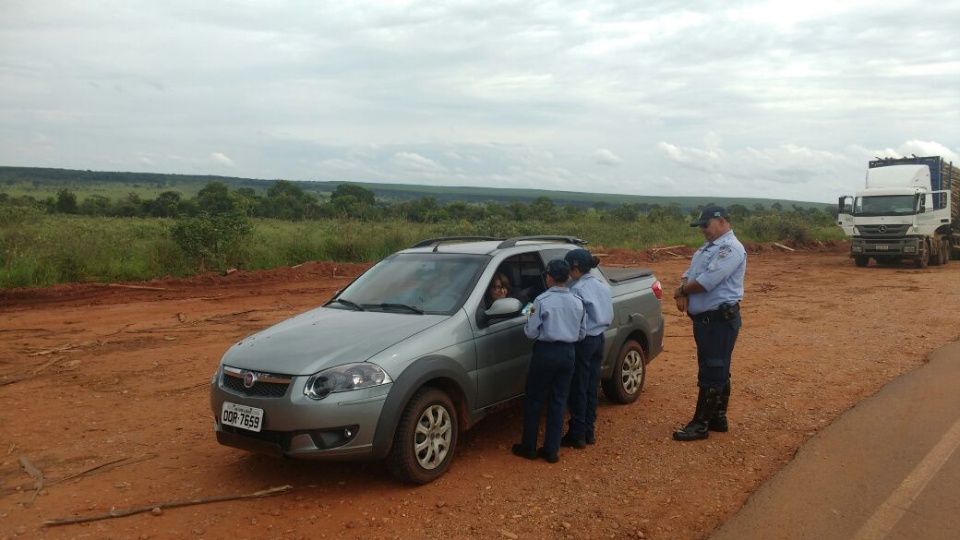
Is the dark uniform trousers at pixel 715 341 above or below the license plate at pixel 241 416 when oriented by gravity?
above

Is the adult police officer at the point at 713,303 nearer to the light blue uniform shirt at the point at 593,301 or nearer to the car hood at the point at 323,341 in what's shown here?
the light blue uniform shirt at the point at 593,301

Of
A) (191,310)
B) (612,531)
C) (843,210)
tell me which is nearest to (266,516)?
(612,531)

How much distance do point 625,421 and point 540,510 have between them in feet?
7.06

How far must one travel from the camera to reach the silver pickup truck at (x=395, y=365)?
464cm

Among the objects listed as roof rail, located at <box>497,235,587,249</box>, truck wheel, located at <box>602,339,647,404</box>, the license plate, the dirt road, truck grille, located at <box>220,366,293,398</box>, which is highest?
roof rail, located at <box>497,235,587,249</box>

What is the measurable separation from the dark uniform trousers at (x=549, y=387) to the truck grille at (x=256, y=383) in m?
1.78

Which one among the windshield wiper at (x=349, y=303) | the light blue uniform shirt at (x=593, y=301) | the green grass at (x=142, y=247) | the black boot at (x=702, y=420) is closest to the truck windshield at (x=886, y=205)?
the green grass at (x=142, y=247)

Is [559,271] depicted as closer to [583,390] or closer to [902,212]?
[583,390]

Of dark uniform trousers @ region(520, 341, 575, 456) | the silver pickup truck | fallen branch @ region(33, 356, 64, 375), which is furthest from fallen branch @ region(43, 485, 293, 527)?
fallen branch @ region(33, 356, 64, 375)

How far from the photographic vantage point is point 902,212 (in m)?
23.1

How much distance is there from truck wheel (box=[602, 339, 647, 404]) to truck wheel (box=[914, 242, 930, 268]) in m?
19.9

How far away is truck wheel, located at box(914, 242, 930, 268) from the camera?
2319 cm

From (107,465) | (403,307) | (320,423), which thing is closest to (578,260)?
(403,307)

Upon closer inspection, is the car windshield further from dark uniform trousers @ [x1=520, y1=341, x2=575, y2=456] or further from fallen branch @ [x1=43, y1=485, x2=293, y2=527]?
fallen branch @ [x1=43, y1=485, x2=293, y2=527]
